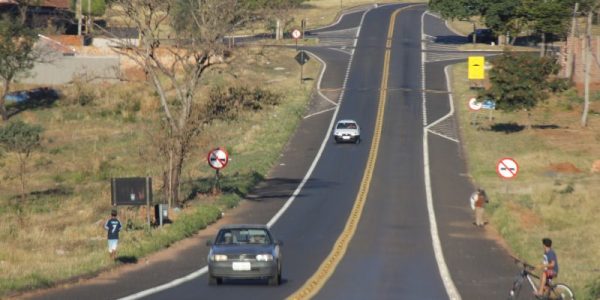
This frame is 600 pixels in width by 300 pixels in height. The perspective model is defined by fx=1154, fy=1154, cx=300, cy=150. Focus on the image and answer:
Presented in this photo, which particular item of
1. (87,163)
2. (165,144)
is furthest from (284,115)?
(165,144)

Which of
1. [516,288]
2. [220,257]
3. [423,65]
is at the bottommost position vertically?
[516,288]

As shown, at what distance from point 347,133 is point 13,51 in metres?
32.4

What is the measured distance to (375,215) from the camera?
47.8 meters

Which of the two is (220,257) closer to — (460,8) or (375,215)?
(375,215)

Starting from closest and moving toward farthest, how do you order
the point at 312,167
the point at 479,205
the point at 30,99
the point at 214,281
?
the point at 214,281
the point at 479,205
the point at 312,167
the point at 30,99

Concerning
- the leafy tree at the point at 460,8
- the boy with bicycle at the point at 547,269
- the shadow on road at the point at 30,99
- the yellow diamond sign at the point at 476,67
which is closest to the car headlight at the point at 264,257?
the boy with bicycle at the point at 547,269

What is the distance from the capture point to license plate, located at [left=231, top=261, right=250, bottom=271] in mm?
27688

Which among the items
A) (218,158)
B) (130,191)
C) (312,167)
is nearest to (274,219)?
(218,158)

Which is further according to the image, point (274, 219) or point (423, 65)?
point (423, 65)

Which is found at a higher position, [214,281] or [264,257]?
[264,257]

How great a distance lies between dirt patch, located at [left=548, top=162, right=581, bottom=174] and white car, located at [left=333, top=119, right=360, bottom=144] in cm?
1349

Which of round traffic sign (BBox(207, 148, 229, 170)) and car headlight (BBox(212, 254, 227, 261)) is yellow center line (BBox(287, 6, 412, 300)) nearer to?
car headlight (BBox(212, 254, 227, 261))

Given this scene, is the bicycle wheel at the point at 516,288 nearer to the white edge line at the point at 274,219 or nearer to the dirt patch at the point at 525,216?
the white edge line at the point at 274,219

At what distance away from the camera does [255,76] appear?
316 feet
